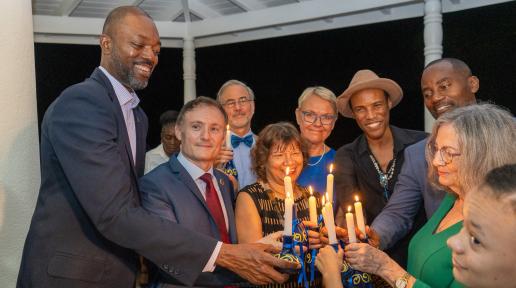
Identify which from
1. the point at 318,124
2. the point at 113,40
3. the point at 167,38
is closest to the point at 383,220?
the point at 318,124

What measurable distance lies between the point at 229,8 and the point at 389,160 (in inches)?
178

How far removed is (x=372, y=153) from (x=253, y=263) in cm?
160

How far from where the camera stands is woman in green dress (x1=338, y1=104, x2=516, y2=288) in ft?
6.18

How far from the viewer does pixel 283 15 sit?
6961mm

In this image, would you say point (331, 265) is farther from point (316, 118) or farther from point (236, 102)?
point (236, 102)

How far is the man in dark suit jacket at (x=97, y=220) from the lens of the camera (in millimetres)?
2072

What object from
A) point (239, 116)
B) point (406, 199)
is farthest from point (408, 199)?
point (239, 116)

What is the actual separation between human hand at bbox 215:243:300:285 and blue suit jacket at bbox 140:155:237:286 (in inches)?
8.1

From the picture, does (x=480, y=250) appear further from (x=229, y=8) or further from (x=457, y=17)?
(x=229, y=8)

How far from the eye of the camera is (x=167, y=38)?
7859mm

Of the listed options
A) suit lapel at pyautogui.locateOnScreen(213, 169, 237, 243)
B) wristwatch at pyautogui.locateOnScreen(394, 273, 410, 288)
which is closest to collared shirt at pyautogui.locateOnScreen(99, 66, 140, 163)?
suit lapel at pyautogui.locateOnScreen(213, 169, 237, 243)

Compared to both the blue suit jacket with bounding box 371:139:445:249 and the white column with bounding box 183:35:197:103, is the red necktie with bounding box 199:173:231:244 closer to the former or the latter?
the blue suit jacket with bounding box 371:139:445:249

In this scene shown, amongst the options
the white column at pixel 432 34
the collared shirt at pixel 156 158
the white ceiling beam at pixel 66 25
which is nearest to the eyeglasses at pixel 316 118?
the collared shirt at pixel 156 158

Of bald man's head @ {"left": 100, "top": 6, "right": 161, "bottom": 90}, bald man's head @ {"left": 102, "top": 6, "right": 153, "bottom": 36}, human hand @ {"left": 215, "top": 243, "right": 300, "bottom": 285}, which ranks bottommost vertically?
human hand @ {"left": 215, "top": 243, "right": 300, "bottom": 285}
